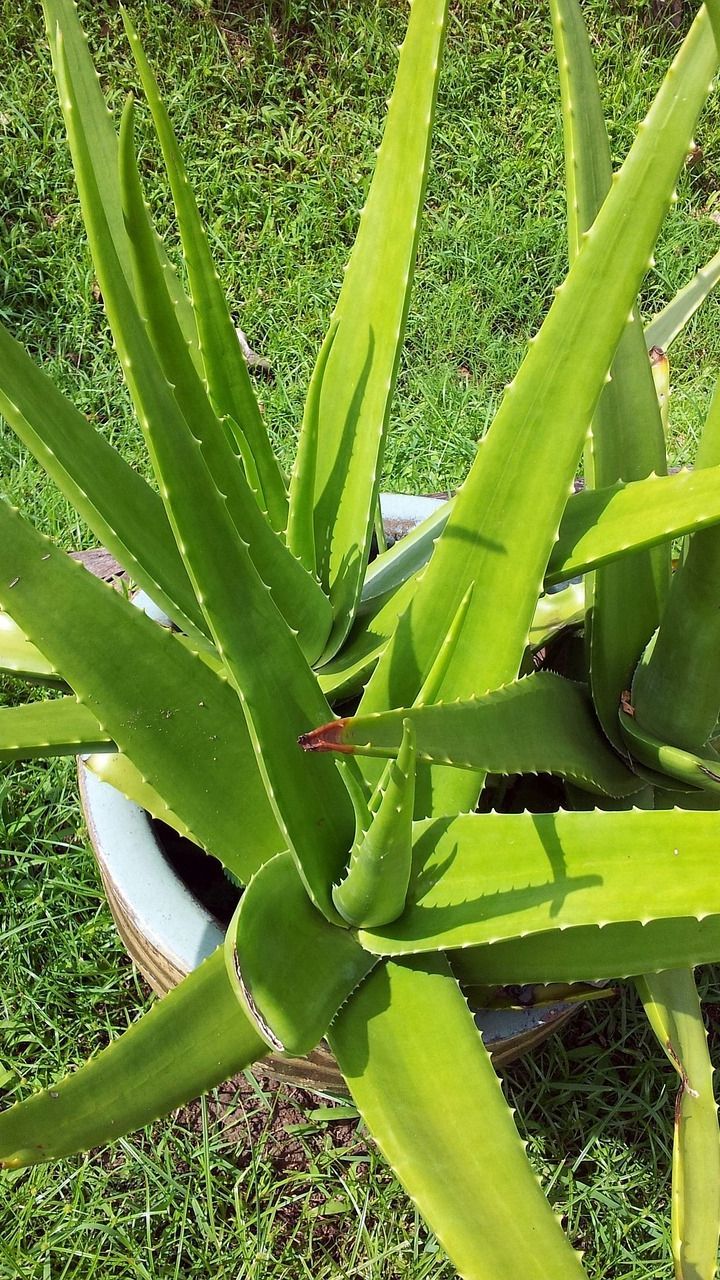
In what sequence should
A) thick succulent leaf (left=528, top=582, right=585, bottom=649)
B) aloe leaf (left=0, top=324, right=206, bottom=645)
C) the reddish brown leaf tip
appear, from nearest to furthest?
the reddish brown leaf tip, aloe leaf (left=0, top=324, right=206, bottom=645), thick succulent leaf (left=528, top=582, right=585, bottom=649)

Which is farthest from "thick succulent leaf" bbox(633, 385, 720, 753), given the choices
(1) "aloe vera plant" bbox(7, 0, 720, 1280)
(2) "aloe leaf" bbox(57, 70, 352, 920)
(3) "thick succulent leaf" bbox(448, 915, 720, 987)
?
(2) "aloe leaf" bbox(57, 70, 352, 920)

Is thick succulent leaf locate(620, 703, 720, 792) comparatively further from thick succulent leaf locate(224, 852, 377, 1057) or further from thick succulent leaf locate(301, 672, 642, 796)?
thick succulent leaf locate(224, 852, 377, 1057)

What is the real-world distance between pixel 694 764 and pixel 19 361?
1.68ft

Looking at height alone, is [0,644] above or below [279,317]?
below

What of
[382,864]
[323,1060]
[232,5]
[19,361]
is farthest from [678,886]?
[232,5]

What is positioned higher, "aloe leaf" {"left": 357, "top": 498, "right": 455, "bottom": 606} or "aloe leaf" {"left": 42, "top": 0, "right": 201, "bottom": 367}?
"aloe leaf" {"left": 42, "top": 0, "right": 201, "bottom": 367}

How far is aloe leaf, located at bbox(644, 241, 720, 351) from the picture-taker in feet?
3.01

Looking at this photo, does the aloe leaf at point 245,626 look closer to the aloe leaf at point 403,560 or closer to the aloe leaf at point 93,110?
the aloe leaf at point 93,110

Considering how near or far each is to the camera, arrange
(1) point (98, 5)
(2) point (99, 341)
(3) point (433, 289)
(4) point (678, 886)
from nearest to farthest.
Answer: (4) point (678, 886)
(2) point (99, 341)
(3) point (433, 289)
(1) point (98, 5)

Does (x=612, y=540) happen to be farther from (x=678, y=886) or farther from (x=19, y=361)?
(x=19, y=361)

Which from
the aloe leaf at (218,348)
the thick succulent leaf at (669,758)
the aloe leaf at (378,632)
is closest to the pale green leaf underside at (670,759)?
the thick succulent leaf at (669,758)

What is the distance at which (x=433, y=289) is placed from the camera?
1740 mm

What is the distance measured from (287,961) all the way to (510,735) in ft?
0.63

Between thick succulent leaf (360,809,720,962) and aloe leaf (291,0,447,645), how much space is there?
0.78 feet
